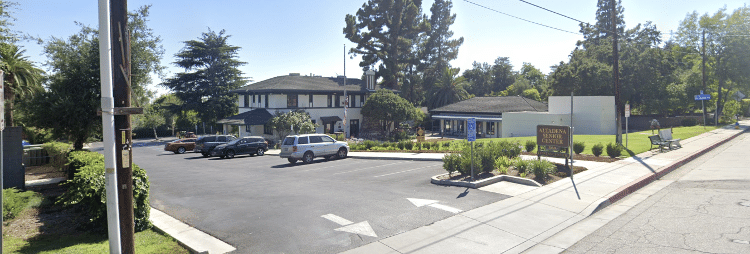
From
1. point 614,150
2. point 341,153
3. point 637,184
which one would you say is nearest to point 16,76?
point 341,153

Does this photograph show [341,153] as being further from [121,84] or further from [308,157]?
[121,84]

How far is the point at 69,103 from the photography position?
57.8 feet

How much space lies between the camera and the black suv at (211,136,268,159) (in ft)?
98.8

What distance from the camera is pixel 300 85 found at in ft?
161

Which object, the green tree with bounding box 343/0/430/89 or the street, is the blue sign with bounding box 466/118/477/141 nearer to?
the street

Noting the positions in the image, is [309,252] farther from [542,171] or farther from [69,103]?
[69,103]

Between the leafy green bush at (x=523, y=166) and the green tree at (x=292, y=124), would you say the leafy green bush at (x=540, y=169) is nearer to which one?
the leafy green bush at (x=523, y=166)

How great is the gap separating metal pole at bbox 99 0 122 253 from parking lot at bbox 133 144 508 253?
2195 millimetres

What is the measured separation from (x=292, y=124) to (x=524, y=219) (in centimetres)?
3256

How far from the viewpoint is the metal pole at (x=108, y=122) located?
250 inches

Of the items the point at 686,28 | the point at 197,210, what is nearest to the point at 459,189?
the point at 197,210

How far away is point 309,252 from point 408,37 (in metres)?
67.7

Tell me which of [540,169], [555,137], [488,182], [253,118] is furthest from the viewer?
[253,118]

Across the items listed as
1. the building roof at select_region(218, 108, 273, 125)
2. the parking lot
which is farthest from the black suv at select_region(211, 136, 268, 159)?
the building roof at select_region(218, 108, 273, 125)
